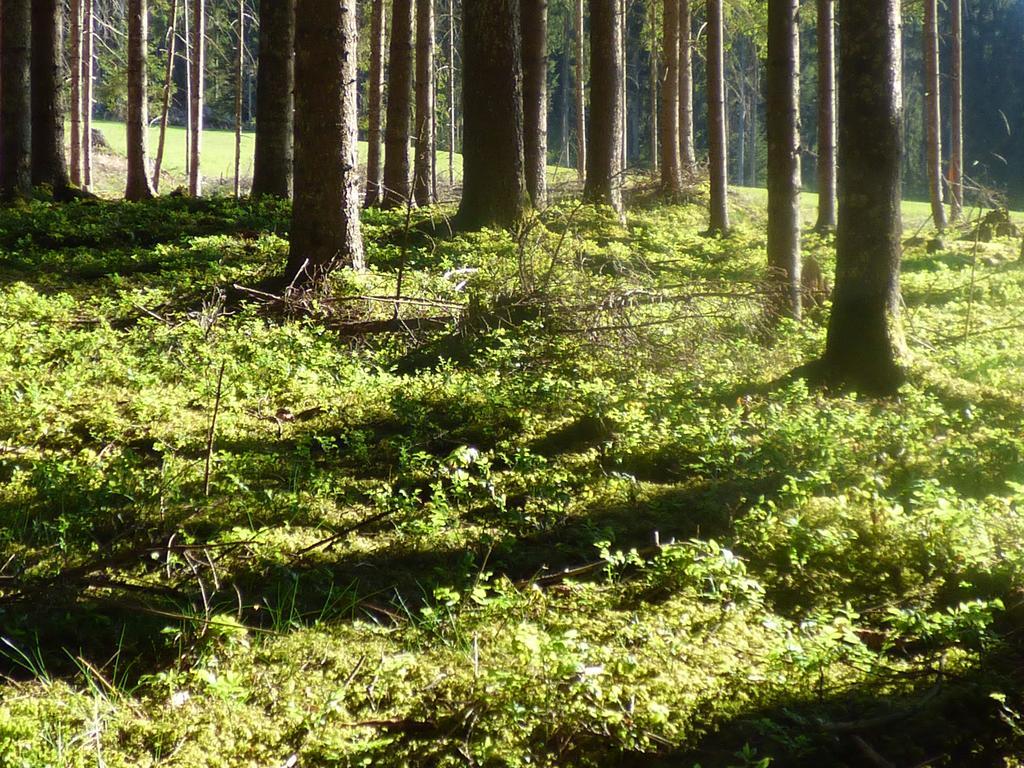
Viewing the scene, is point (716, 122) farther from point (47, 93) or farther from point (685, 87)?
point (47, 93)

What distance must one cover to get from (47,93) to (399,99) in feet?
19.6

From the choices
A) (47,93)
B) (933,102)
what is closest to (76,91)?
(47,93)

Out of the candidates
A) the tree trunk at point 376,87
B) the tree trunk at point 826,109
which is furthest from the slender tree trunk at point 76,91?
the tree trunk at point 826,109

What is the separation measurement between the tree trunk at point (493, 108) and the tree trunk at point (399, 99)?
4.13 meters

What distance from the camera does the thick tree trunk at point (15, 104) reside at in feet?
46.8

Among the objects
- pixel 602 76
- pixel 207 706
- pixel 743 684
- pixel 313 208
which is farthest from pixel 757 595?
pixel 602 76

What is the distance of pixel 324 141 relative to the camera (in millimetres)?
8727

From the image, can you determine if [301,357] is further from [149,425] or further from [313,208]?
[313,208]

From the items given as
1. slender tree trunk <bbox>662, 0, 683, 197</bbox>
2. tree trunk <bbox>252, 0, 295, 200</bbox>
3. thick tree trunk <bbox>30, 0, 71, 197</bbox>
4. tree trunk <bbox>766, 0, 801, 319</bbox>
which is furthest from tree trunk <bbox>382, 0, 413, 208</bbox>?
tree trunk <bbox>766, 0, 801, 319</bbox>

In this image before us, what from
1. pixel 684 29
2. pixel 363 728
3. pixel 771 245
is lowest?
pixel 363 728

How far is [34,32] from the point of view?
47.6ft

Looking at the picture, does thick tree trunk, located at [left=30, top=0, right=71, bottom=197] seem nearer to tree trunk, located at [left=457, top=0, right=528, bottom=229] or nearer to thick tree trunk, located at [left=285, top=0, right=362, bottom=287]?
tree trunk, located at [left=457, top=0, right=528, bottom=229]

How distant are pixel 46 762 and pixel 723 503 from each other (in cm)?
345

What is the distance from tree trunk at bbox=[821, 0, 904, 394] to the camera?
6.55m
